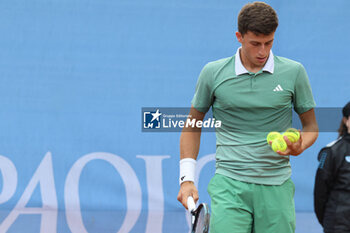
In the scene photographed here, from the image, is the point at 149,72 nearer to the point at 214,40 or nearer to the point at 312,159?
the point at 214,40

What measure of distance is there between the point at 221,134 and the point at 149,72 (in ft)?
7.45

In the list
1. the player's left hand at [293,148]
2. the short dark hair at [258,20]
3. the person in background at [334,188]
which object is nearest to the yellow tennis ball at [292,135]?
the player's left hand at [293,148]

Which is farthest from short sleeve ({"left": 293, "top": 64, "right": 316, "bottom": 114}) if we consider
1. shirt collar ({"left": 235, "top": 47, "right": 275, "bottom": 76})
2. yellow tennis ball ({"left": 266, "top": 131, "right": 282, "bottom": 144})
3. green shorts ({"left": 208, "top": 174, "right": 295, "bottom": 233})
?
green shorts ({"left": 208, "top": 174, "right": 295, "bottom": 233})

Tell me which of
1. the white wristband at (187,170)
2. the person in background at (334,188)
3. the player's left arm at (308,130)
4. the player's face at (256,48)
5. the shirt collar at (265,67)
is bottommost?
the person in background at (334,188)

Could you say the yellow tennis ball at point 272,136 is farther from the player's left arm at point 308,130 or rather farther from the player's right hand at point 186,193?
the player's right hand at point 186,193

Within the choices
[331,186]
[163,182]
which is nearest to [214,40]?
[163,182]

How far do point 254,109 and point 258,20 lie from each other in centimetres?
37

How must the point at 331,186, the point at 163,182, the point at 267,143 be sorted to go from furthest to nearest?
the point at 163,182, the point at 331,186, the point at 267,143

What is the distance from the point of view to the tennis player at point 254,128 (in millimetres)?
2480

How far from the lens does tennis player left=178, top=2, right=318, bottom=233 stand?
2480 millimetres

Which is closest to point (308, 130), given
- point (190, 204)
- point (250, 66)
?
point (250, 66)

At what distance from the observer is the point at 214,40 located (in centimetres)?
482

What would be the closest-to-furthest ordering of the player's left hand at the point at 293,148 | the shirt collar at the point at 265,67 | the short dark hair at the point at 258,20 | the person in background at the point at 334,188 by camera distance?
the player's left hand at the point at 293,148
the short dark hair at the point at 258,20
the shirt collar at the point at 265,67
the person in background at the point at 334,188

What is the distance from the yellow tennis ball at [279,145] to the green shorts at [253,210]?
0.70 feet
